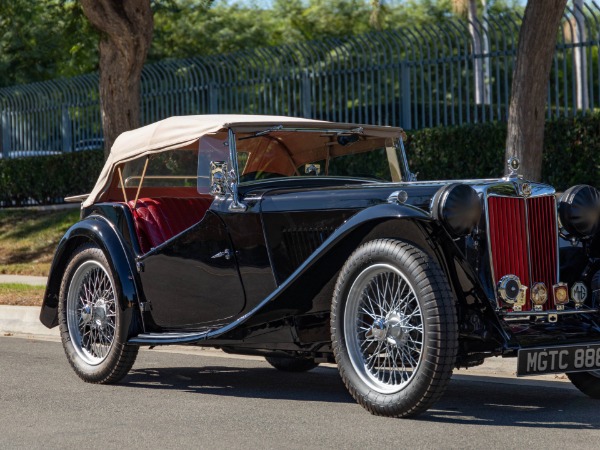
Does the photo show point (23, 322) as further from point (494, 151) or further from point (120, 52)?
point (494, 151)

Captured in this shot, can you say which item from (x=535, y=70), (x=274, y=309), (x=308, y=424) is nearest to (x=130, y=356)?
(x=274, y=309)

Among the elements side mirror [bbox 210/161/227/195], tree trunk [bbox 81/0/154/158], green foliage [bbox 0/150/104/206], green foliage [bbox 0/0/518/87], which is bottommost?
green foliage [bbox 0/150/104/206]

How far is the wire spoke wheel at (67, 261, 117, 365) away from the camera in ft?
23.7

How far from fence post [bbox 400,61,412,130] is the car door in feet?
30.7

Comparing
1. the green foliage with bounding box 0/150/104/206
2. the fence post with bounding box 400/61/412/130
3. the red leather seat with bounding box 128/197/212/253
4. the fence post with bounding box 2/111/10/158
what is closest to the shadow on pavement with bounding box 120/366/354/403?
the red leather seat with bounding box 128/197/212/253

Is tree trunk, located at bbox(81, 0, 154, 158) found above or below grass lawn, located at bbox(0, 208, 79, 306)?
above

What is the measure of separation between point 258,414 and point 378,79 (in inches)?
422

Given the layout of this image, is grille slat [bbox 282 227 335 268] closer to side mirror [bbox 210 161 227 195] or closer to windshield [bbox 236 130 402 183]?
side mirror [bbox 210 161 227 195]

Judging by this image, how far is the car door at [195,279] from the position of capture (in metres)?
6.49

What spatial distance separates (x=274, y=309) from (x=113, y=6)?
8365mm

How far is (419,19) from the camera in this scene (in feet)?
153

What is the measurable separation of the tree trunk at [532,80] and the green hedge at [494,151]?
2.02 meters

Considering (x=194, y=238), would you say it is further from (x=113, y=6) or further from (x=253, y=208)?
(x=113, y=6)

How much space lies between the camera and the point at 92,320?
735 centimetres
